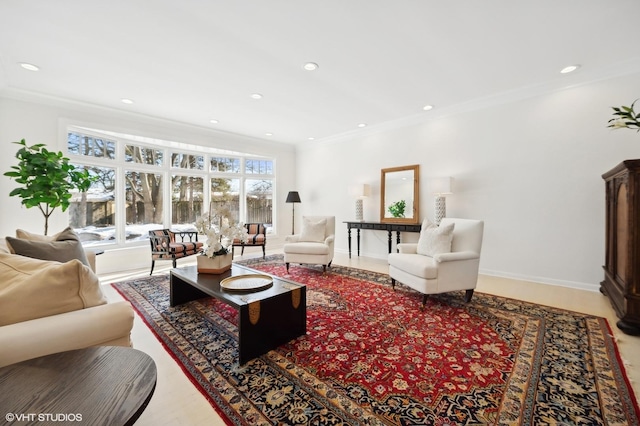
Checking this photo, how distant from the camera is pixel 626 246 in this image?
2.34 m

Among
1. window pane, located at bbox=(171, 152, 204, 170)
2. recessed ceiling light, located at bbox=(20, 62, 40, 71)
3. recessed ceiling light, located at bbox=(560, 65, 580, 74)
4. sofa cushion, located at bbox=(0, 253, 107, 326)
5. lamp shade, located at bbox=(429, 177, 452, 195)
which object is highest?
recessed ceiling light, located at bbox=(560, 65, 580, 74)

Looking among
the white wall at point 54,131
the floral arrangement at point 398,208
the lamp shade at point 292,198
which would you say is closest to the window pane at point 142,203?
the white wall at point 54,131

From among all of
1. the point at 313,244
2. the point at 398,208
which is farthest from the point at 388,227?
the point at 313,244

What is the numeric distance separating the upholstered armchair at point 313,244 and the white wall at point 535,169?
153 cm

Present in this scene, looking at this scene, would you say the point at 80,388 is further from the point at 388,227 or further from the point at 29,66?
the point at 388,227

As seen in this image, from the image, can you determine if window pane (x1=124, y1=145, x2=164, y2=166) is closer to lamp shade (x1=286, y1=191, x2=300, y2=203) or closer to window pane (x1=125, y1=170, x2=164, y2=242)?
window pane (x1=125, y1=170, x2=164, y2=242)

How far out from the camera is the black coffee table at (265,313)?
1.85 meters

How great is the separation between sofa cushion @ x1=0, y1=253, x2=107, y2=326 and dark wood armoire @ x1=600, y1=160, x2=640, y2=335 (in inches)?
148

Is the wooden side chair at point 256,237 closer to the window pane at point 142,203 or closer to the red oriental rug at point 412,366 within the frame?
the window pane at point 142,203

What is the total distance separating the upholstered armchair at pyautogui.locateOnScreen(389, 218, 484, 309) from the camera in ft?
8.98

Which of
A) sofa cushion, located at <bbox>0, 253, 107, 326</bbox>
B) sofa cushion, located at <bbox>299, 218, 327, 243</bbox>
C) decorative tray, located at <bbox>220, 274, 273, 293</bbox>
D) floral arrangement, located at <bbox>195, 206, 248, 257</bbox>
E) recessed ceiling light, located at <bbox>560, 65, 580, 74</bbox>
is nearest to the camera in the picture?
sofa cushion, located at <bbox>0, 253, 107, 326</bbox>

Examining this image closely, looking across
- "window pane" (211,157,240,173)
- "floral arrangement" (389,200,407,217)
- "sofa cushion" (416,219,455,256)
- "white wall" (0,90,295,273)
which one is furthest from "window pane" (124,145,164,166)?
"sofa cushion" (416,219,455,256)

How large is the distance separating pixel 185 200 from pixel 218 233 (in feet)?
10.5

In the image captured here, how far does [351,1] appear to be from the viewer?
81.5 inches
